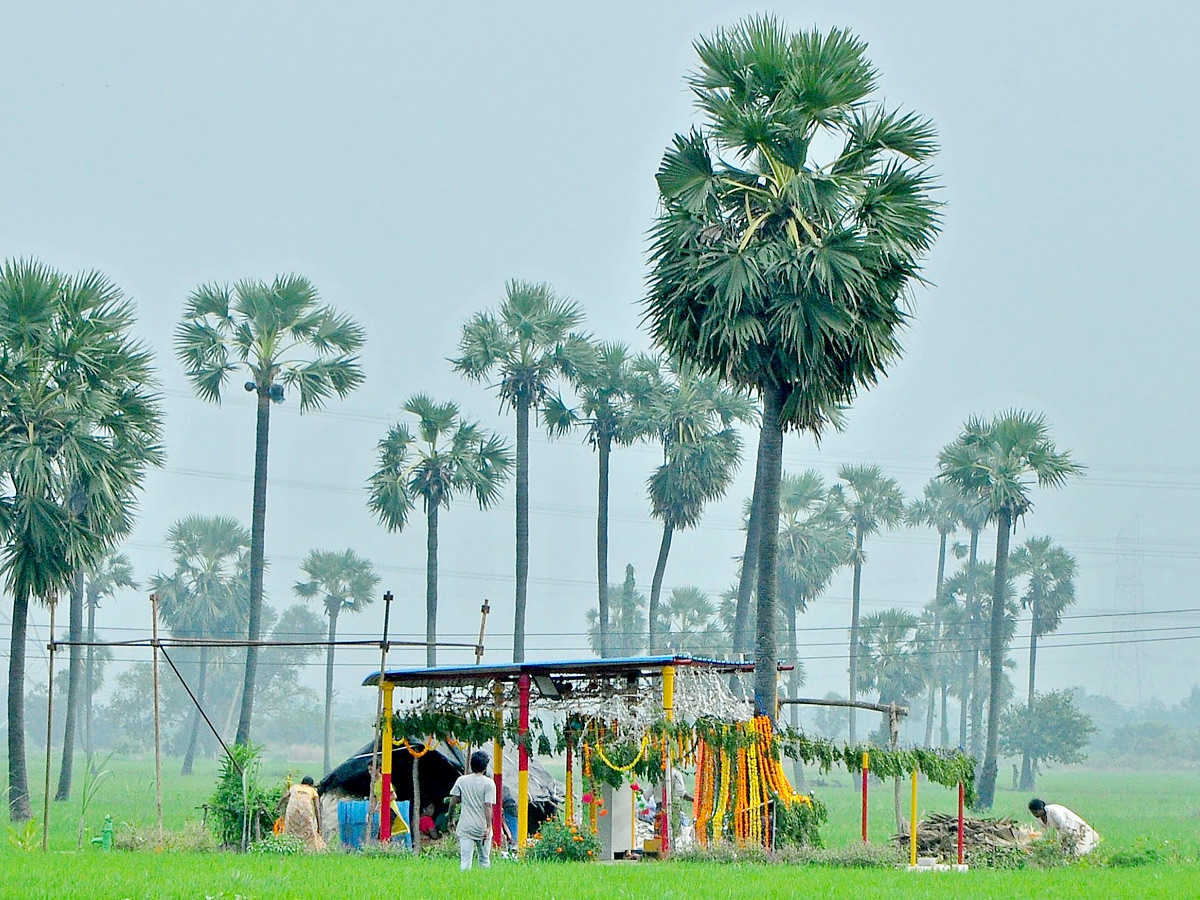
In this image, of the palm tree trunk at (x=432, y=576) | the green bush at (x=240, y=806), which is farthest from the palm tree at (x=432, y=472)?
the green bush at (x=240, y=806)

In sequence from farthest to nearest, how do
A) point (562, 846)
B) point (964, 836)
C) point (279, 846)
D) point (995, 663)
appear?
1. point (995, 663)
2. point (964, 836)
3. point (279, 846)
4. point (562, 846)

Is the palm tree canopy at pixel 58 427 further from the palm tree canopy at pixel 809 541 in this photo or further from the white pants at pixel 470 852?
the palm tree canopy at pixel 809 541

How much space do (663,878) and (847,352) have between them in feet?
40.6

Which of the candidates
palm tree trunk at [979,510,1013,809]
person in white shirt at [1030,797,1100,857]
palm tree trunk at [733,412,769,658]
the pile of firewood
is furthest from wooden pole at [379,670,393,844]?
palm tree trunk at [979,510,1013,809]

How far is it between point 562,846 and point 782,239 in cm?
1177

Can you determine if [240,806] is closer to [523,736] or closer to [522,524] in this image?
[523,736]

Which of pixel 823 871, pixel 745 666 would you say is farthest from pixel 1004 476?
pixel 823 871

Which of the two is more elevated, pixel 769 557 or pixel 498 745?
pixel 769 557

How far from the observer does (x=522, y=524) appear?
53781 mm

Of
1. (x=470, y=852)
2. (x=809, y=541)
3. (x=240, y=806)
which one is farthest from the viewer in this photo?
(x=809, y=541)

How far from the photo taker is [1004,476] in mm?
51906

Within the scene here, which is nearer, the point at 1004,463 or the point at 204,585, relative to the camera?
the point at 1004,463

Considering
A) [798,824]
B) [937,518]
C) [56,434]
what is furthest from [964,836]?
[937,518]

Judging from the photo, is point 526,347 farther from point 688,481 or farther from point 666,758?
point 666,758
